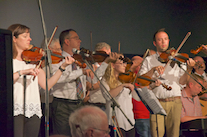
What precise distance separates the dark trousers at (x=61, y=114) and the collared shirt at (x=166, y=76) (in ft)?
3.33

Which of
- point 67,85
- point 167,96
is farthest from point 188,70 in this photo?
point 67,85

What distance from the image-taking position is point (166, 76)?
2941mm

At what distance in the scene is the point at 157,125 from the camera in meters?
2.80

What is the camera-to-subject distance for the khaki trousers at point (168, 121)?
279cm

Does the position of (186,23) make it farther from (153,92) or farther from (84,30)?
(153,92)

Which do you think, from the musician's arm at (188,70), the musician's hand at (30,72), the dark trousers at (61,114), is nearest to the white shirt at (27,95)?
the musician's hand at (30,72)

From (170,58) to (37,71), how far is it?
1537 millimetres

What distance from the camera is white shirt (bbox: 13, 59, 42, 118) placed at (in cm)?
204

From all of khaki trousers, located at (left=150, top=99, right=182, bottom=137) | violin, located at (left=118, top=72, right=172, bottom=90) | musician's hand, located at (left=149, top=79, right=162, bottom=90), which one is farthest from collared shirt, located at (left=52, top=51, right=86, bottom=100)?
khaki trousers, located at (left=150, top=99, right=182, bottom=137)

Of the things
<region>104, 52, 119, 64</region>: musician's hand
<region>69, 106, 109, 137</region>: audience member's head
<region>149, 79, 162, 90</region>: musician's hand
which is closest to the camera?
<region>69, 106, 109, 137</region>: audience member's head

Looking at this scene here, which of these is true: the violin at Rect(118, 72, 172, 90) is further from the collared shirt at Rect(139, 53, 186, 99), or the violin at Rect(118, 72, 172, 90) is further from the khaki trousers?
the khaki trousers

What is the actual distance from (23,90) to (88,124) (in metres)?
1.32

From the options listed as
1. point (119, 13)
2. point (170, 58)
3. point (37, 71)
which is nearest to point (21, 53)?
point (37, 71)

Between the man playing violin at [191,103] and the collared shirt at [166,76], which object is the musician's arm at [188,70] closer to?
the collared shirt at [166,76]
